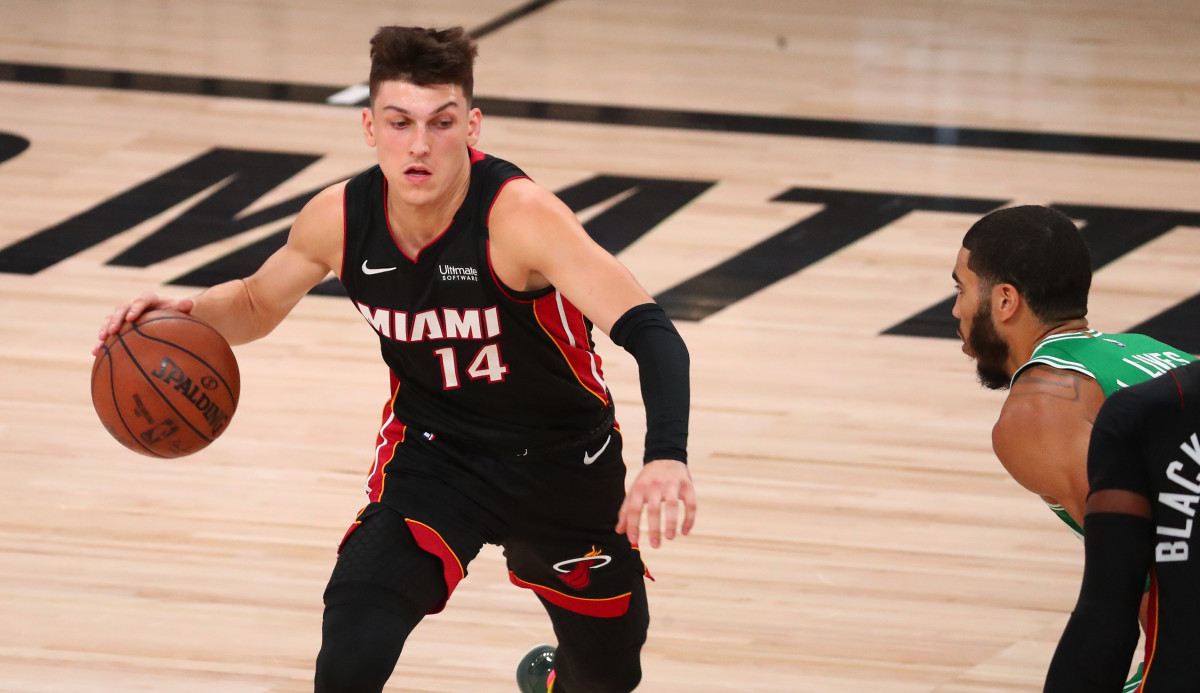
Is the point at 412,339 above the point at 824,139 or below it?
above

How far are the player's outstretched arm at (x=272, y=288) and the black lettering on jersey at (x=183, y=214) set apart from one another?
347 centimetres

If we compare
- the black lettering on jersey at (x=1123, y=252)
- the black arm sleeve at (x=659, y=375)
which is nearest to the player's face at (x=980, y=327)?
the black arm sleeve at (x=659, y=375)

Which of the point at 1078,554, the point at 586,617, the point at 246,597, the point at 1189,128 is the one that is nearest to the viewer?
the point at 586,617

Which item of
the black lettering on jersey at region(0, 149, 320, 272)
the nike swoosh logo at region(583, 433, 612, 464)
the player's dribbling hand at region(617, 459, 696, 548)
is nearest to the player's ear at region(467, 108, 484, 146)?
the nike swoosh logo at region(583, 433, 612, 464)

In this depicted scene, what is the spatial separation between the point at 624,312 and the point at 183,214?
480 cm

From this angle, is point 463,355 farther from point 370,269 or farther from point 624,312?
point 624,312

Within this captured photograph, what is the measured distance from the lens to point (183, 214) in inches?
278

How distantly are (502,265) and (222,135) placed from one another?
5605 mm

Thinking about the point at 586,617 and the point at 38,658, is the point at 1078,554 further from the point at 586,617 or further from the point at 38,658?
the point at 38,658

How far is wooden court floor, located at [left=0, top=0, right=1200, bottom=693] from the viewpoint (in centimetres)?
390

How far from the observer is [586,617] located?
123 inches

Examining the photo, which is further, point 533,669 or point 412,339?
point 533,669

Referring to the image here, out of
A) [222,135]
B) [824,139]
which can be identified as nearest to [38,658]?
[222,135]

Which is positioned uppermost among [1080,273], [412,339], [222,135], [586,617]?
[1080,273]
